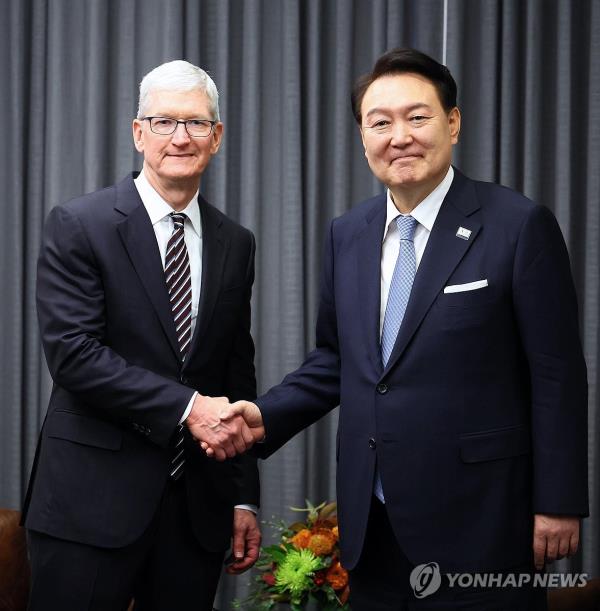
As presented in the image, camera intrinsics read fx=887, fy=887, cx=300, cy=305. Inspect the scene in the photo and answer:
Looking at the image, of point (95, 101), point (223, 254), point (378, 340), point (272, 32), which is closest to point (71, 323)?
Result: point (223, 254)

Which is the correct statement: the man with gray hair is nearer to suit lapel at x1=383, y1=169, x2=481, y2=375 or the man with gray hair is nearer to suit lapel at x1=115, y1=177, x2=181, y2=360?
suit lapel at x1=115, y1=177, x2=181, y2=360

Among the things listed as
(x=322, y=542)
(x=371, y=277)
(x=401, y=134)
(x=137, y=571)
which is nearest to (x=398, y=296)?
(x=371, y=277)

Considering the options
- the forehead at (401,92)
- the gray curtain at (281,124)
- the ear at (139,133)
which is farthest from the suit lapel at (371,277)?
the gray curtain at (281,124)

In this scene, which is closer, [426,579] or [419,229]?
[426,579]

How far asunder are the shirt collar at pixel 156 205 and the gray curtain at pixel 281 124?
1.15 meters

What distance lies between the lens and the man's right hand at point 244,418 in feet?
6.67

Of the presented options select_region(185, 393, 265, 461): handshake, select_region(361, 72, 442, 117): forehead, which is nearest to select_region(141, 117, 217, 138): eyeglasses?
select_region(361, 72, 442, 117): forehead

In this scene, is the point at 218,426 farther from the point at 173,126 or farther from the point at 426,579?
the point at 173,126

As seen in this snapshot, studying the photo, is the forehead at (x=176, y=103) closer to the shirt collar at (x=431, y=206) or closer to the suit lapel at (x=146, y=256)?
the suit lapel at (x=146, y=256)

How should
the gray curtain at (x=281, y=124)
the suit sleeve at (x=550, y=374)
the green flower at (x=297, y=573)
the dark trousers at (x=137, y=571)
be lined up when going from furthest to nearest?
the gray curtain at (x=281, y=124), the green flower at (x=297, y=573), the dark trousers at (x=137, y=571), the suit sleeve at (x=550, y=374)

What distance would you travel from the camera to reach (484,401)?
1.87 meters

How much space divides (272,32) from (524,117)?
3.29 ft

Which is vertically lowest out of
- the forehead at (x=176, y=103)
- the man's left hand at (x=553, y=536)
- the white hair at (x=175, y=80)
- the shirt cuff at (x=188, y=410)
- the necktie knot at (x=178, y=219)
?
the man's left hand at (x=553, y=536)

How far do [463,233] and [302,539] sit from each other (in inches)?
46.9
